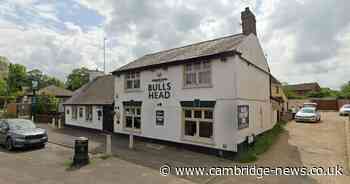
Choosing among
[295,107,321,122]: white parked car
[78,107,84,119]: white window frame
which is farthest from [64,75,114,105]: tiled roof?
[295,107,321,122]: white parked car

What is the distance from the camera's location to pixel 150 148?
13703mm

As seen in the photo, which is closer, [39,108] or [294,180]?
[294,180]

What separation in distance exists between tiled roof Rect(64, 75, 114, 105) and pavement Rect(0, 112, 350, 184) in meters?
5.27

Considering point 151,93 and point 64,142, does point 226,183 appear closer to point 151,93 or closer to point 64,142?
point 151,93

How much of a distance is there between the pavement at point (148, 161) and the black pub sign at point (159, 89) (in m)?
3.30

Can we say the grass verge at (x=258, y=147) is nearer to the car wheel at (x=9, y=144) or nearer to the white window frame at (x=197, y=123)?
the white window frame at (x=197, y=123)

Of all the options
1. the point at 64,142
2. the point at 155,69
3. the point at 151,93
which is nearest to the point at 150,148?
the point at 151,93

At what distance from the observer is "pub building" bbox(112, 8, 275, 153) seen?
11.7 m

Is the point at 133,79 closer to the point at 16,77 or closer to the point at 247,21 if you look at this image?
the point at 247,21

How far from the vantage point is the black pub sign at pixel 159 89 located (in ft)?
47.4

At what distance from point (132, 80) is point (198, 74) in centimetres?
631

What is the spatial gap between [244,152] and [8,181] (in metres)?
10.7

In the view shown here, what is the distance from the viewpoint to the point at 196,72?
43.2 feet

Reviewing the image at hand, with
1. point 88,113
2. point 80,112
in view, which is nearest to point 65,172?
point 88,113
